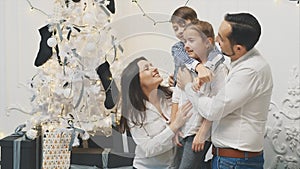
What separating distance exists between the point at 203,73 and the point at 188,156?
0.26 meters

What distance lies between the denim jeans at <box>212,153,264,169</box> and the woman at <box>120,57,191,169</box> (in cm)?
15

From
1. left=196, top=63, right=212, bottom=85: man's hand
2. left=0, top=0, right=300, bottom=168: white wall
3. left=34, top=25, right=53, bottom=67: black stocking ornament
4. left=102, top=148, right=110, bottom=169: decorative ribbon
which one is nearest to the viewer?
left=196, top=63, right=212, bottom=85: man's hand

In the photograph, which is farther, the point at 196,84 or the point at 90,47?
the point at 90,47

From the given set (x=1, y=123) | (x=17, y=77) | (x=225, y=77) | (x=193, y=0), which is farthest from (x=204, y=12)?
(x=1, y=123)

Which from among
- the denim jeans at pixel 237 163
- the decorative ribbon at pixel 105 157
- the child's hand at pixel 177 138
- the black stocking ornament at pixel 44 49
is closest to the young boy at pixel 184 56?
the child's hand at pixel 177 138

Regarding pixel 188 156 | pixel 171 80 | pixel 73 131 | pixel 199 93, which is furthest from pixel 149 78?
pixel 73 131

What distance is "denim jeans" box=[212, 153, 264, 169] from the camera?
1.41m

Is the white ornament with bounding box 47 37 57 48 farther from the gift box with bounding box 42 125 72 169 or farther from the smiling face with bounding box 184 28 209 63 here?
the smiling face with bounding box 184 28 209 63

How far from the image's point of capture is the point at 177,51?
143cm

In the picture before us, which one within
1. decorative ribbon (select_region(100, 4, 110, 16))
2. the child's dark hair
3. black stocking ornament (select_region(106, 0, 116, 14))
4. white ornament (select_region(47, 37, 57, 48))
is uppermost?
black stocking ornament (select_region(106, 0, 116, 14))

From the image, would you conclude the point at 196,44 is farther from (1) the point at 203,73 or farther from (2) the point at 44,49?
(2) the point at 44,49

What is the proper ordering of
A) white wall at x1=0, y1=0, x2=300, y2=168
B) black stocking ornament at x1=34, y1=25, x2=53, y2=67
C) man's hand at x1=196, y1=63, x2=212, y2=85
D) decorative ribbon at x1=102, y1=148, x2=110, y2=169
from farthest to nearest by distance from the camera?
1. black stocking ornament at x1=34, y1=25, x2=53, y2=67
2. decorative ribbon at x1=102, y1=148, x2=110, y2=169
3. white wall at x1=0, y1=0, x2=300, y2=168
4. man's hand at x1=196, y1=63, x2=212, y2=85

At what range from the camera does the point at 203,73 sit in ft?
4.50

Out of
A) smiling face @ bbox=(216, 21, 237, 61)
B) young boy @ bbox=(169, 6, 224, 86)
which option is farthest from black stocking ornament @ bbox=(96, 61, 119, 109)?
smiling face @ bbox=(216, 21, 237, 61)
